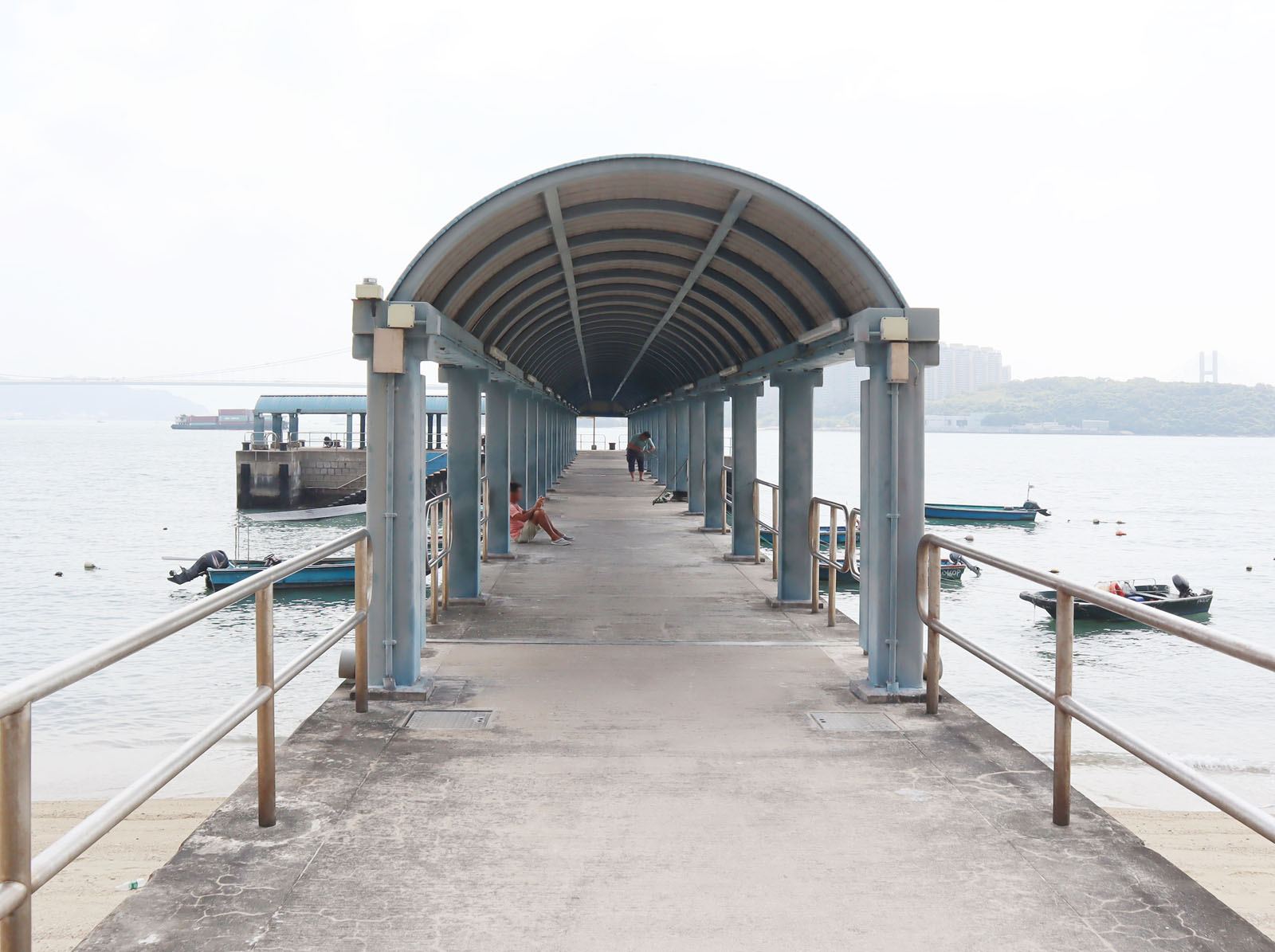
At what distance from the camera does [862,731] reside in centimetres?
487

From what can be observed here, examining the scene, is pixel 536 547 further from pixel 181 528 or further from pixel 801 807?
pixel 181 528

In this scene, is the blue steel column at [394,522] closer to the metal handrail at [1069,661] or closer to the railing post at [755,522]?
the metal handrail at [1069,661]

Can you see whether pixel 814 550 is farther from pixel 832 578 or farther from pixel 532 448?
pixel 532 448

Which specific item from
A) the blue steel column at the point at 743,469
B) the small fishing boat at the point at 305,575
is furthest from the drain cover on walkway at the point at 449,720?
the small fishing boat at the point at 305,575

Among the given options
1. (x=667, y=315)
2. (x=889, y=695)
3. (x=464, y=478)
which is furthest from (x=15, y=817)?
(x=667, y=315)

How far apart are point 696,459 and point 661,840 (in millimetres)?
13457

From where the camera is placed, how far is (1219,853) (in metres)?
9.23

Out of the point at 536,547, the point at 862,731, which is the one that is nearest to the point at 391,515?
the point at 862,731

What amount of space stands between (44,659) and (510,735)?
63.9 ft

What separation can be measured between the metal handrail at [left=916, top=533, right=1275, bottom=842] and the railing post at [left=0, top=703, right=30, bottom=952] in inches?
108

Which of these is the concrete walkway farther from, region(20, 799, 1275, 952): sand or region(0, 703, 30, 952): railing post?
region(20, 799, 1275, 952): sand

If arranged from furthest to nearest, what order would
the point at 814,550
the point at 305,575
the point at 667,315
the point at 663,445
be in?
the point at 663,445
the point at 305,575
the point at 667,315
the point at 814,550

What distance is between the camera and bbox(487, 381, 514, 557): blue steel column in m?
11.5

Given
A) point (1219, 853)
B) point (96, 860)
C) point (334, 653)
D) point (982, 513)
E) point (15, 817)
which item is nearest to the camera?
point (15, 817)
